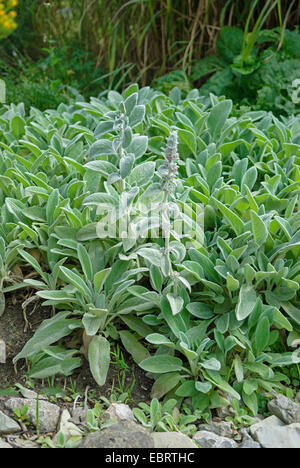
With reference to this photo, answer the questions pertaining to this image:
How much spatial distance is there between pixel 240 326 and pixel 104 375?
A: 54 cm

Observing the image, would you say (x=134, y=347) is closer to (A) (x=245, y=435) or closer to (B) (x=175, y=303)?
(B) (x=175, y=303)

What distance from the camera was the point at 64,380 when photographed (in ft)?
7.02

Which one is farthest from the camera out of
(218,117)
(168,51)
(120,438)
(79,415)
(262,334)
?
(168,51)

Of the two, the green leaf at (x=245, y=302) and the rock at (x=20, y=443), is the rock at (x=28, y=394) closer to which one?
the rock at (x=20, y=443)

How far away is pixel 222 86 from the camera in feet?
13.7

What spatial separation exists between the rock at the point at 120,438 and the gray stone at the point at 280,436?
39 centimetres

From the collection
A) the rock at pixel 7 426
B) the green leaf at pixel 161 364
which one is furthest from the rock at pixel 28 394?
the green leaf at pixel 161 364

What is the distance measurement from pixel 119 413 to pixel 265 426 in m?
0.50

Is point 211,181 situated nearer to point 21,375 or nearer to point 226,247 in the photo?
point 226,247

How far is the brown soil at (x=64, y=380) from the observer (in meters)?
2.08

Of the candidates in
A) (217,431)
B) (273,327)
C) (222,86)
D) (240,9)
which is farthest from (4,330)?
(240,9)

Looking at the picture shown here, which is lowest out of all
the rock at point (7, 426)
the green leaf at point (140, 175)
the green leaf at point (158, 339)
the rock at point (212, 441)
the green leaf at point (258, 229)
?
the rock at point (212, 441)

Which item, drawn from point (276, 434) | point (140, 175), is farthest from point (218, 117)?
point (276, 434)
